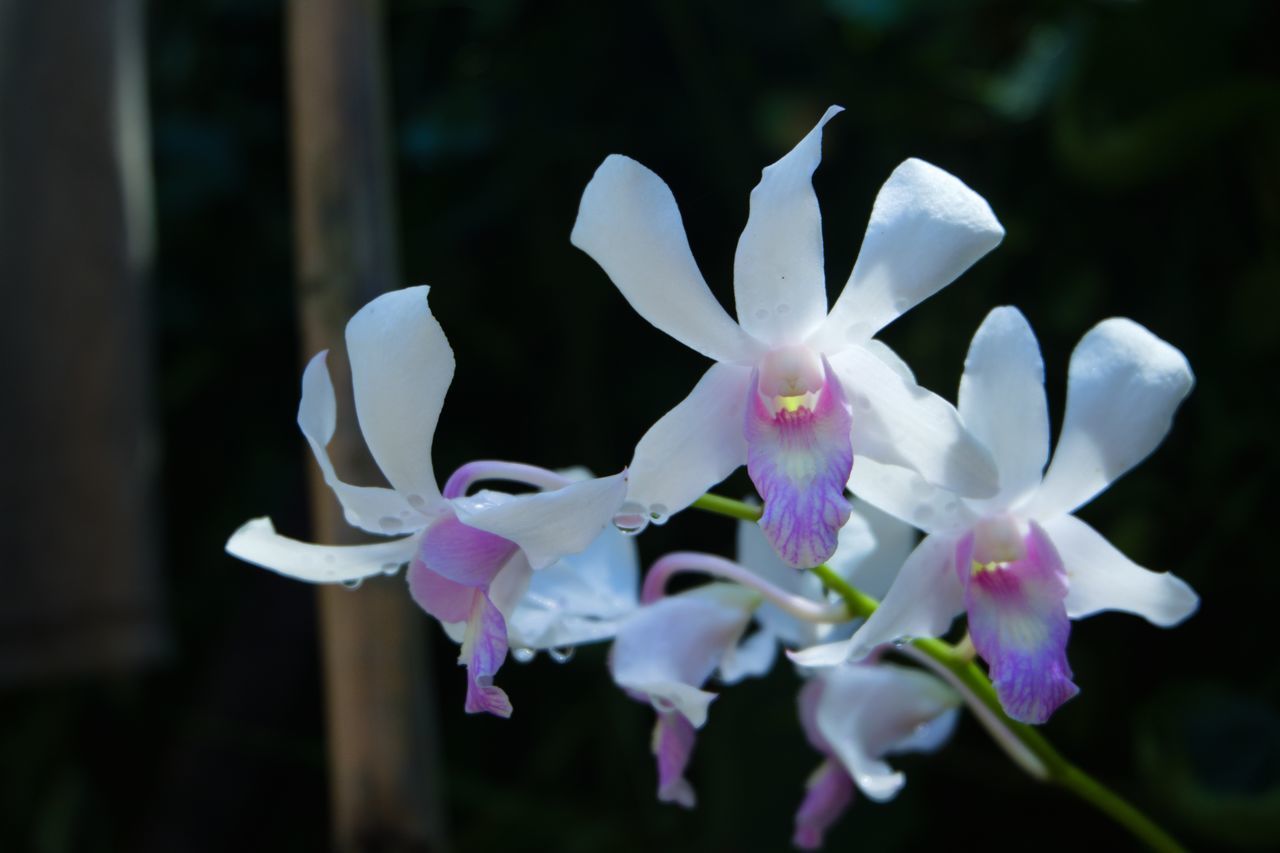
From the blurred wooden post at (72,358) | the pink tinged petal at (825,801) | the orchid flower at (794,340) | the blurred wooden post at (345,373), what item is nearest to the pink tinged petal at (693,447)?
the orchid flower at (794,340)

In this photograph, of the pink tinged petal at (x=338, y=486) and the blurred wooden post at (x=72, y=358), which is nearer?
the pink tinged petal at (x=338, y=486)

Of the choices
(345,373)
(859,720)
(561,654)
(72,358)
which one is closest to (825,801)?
(859,720)

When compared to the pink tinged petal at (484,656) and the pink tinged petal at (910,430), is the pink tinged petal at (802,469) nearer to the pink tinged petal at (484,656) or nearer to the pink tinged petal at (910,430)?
the pink tinged petal at (910,430)

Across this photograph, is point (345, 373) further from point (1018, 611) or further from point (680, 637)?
point (1018, 611)

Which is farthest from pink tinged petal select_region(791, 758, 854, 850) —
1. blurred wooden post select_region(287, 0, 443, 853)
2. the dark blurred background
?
the dark blurred background

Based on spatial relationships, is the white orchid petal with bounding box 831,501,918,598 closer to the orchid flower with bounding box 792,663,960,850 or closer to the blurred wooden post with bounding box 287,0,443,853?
the orchid flower with bounding box 792,663,960,850

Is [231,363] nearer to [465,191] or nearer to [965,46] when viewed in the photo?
[465,191]

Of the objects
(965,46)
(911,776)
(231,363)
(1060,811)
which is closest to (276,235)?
(231,363)

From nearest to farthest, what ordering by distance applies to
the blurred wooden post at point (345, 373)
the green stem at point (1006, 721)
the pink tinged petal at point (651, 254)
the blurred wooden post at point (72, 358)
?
the pink tinged petal at point (651, 254)
the green stem at point (1006, 721)
the blurred wooden post at point (345, 373)
the blurred wooden post at point (72, 358)
